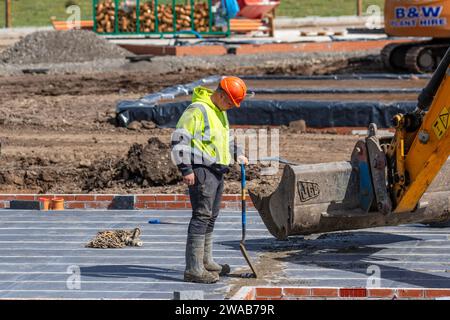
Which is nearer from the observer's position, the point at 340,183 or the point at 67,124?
the point at 340,183

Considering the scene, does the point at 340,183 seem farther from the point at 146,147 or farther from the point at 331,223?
the point at 146,147

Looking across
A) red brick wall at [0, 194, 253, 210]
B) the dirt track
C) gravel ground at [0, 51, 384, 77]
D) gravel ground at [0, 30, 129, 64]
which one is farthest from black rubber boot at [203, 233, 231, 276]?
gravel ground at [0, 30, 129, 64]

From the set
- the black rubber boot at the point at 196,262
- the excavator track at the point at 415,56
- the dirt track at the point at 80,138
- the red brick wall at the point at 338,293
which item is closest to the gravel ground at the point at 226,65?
the excavator track at the point at 415,56

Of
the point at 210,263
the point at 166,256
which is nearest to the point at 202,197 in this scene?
the point at 210,263

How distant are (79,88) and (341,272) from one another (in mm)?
17062

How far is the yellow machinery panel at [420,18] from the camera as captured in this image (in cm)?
2686

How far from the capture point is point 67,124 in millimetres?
22031

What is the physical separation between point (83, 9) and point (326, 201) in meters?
41.0

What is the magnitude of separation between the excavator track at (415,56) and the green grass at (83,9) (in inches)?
833

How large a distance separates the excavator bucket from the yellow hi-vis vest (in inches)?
42.4

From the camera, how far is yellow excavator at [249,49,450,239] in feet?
35.5

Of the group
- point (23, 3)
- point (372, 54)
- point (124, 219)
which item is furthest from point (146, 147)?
point (23, 3)

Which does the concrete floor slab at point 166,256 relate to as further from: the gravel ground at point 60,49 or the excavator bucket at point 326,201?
the gravel ground at point 60,49

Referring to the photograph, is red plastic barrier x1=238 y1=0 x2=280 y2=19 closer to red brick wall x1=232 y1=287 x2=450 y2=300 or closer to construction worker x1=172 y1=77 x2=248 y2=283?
construction worker x1=172 y1=77 x2=248 y2=283
